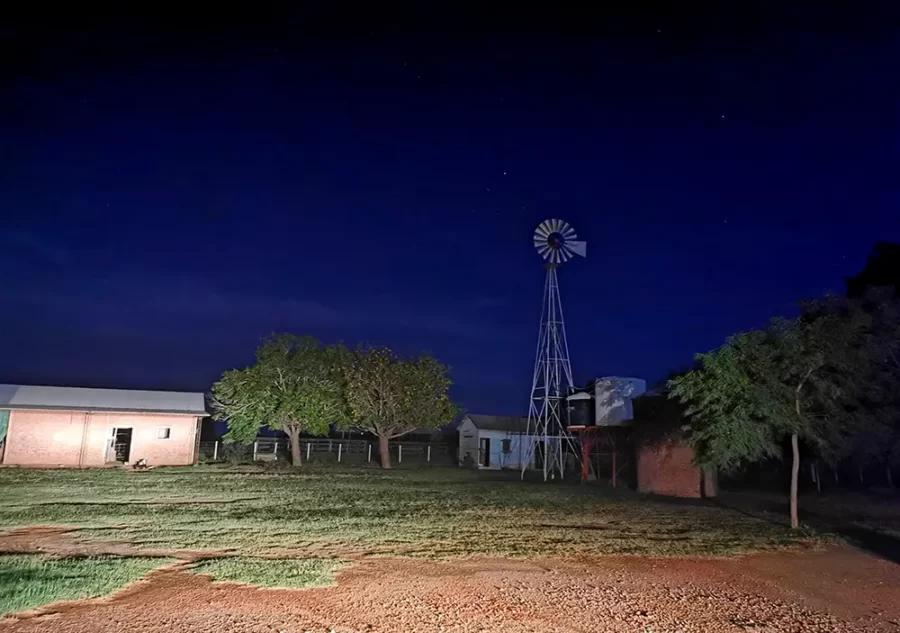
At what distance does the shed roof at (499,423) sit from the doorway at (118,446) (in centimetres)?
2292

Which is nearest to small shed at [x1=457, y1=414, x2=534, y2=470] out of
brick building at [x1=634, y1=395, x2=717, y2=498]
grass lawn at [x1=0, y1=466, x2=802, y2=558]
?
brick building at [x1=634, y1=395, x2=717, y2=498]

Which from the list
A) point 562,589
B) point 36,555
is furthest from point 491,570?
point 36,555

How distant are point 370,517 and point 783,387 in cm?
1141

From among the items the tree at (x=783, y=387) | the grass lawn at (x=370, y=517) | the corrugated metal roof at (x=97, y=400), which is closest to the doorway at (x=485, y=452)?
the grass lawn at (x=370, y=517)

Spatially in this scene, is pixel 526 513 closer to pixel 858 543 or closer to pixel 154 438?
pixel 858 543

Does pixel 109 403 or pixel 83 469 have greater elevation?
pixel 109 403

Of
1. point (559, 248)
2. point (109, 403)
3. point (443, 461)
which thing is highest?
point (559, 248)

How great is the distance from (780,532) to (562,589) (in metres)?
9.35

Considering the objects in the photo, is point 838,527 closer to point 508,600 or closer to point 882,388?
point 882,388

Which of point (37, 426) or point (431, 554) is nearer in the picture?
point (431, 554)

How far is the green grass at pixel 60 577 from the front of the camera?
7875mm

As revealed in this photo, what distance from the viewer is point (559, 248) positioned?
3284cm

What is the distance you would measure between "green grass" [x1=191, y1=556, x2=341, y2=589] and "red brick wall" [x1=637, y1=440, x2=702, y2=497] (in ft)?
61.0

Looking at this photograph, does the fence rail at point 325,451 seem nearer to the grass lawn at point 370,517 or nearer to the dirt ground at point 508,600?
the grass lawn at point 370,517
